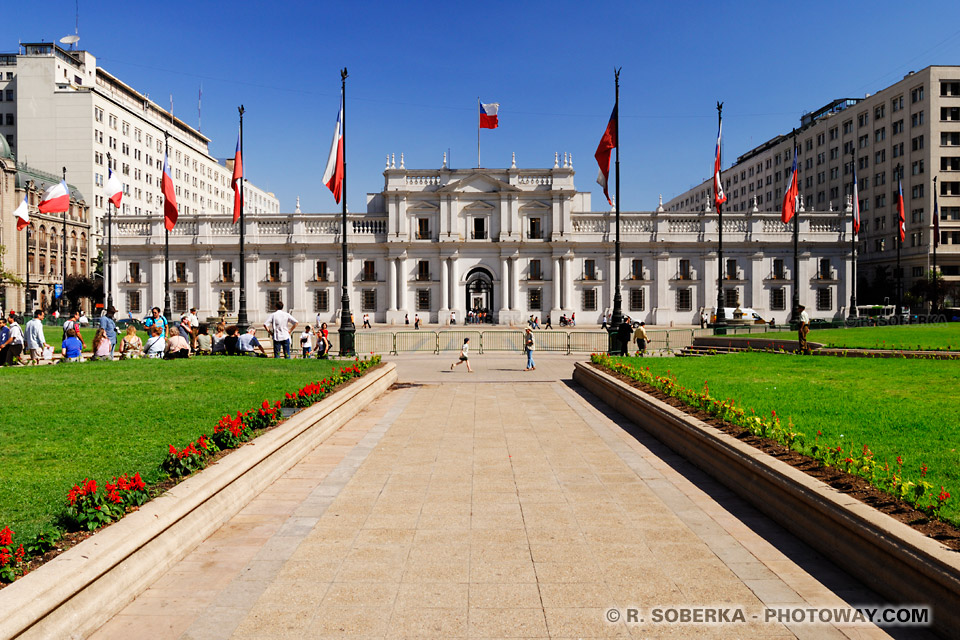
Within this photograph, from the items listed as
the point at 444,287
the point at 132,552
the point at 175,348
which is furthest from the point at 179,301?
the point at 132,552

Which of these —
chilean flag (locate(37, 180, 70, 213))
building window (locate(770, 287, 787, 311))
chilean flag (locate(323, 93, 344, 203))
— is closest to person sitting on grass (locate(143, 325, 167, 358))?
chilean flag (locate(323, 93, 344, 203))

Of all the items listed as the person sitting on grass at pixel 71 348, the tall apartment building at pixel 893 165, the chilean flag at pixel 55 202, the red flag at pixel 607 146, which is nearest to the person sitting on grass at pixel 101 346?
the person sitting on grass at pixel 71 348

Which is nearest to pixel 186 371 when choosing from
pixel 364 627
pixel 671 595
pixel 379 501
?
pixel 379 501

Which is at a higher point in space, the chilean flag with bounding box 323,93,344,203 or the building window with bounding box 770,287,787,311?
the chilean flag with bounding box 323,93,344,203

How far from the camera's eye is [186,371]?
1477 centimetres

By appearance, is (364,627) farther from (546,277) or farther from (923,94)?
(923,94)

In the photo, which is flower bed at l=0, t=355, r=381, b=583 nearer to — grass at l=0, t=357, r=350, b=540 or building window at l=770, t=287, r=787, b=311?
grass at l=0, t=357, r=350, b=540

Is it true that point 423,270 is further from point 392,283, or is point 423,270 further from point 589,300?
point 589,300

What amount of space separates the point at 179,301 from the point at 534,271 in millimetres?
34466

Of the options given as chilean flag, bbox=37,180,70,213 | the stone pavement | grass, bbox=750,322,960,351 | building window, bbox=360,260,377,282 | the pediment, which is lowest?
the stone pavement

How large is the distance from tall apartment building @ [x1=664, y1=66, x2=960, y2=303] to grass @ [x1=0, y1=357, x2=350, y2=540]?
5839 centimetres

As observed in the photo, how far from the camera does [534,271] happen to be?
2393 inches

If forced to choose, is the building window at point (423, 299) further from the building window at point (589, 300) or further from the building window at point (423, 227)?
the building window at point (589, 300)

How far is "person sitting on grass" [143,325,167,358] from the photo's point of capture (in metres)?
19.0
